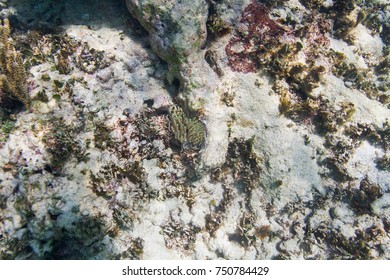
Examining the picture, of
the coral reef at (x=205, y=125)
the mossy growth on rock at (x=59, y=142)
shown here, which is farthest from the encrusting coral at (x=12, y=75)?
the mossy growth on rock at (x=59, y=142)

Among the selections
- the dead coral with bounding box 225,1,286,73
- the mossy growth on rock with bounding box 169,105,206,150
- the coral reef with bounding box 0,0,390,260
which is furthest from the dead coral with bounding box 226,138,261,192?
the dead coral with bounding box 225,1,286,73

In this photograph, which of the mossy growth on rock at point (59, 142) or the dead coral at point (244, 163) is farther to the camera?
the dead coral at point (244, 163)

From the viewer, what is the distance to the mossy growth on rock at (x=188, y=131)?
5.57m

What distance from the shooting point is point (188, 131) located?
18.3ft

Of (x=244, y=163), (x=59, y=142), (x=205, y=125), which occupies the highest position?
(x=205, y=125)

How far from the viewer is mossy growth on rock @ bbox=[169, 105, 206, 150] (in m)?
5.57

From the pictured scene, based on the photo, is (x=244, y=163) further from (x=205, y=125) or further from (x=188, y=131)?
(x=188, y=131)

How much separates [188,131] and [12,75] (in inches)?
133

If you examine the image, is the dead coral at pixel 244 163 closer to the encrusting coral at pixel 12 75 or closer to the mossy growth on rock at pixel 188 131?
the mossy growth on rock at pixel 188 131

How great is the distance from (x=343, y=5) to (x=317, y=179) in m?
4.43

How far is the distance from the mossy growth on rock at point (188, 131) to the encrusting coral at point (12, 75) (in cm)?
276

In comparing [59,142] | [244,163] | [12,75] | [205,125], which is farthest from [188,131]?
[12,75]

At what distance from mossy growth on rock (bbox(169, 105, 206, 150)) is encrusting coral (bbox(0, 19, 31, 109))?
9.04 ft
